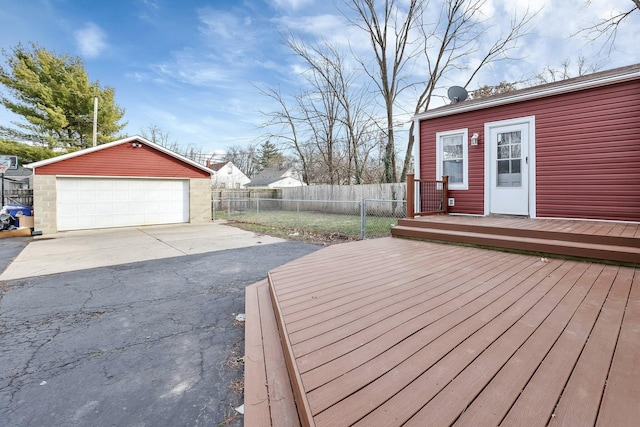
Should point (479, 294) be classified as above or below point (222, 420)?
above

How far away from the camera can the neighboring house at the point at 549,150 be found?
15.4 ft

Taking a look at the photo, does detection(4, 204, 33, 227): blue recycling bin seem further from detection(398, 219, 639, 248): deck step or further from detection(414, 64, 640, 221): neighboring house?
detection(414, 64, 640, 221): neighboring house

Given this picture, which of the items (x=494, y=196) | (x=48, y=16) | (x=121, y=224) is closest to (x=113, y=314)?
(x=494, y=196)

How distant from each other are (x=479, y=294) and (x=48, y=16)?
52.9ft

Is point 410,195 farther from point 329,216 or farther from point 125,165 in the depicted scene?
point 125,165

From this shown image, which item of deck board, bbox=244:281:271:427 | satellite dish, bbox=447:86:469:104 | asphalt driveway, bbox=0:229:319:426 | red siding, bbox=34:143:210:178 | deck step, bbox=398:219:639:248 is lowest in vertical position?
asphalt driveway, bbox=0:229:319:426

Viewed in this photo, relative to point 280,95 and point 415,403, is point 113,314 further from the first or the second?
point 280,95

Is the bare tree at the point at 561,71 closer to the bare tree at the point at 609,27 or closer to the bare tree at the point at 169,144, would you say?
the bare tree at the point at 609,27

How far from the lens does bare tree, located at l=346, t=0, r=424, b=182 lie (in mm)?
13812

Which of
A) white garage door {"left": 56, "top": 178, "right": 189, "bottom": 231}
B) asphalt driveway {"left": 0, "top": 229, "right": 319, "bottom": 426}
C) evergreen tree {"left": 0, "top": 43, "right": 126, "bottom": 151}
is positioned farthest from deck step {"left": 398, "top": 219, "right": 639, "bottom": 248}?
evergreen tree {"left": 0, "top": 43, "right": 126, "bottom": 151}

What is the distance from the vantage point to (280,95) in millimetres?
16531

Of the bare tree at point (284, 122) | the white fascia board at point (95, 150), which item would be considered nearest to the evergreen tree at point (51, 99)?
the white fascia board at point (95, 150)

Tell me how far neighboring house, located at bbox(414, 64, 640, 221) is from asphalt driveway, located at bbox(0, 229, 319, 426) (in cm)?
493

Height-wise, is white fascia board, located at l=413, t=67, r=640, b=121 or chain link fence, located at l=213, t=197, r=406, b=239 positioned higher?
white fascia board, located at l=413, t=67, r=640, b=121
